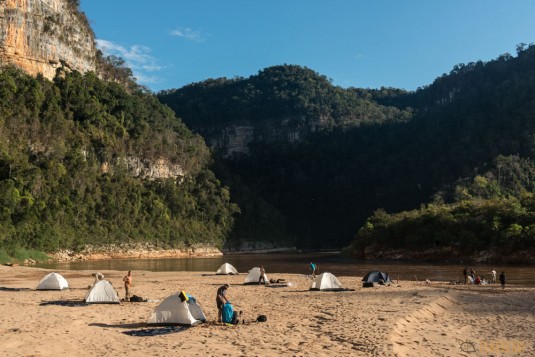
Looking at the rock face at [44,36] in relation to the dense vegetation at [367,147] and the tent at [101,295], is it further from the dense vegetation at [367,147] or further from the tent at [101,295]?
the tent at [101,295]

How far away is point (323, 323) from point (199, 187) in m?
106

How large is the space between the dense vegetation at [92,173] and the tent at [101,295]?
37648 mm

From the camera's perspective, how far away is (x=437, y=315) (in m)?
17.8

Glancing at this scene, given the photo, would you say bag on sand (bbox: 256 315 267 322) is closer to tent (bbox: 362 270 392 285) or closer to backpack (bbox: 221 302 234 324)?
backpack (bbox: 221 302 234 324)

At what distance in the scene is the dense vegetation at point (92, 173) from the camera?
63.1 meters

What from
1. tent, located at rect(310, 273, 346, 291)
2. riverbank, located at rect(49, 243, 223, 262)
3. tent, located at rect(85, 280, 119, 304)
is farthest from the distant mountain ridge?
tent, located at rect(85, 280, 119, 304)

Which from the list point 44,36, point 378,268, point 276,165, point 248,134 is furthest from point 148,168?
point 248,134

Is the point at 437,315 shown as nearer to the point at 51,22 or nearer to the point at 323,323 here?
the point at 323,323

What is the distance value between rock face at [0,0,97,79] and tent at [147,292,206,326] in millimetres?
73679

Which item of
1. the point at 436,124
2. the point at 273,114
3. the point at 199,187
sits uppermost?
the point at 273,114

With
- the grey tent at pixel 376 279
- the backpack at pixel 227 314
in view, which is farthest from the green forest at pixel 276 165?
the backpack at pixel 227 314

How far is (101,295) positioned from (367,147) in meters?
159

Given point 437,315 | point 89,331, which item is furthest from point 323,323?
point 89,331

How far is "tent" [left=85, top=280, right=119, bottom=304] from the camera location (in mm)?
19953
